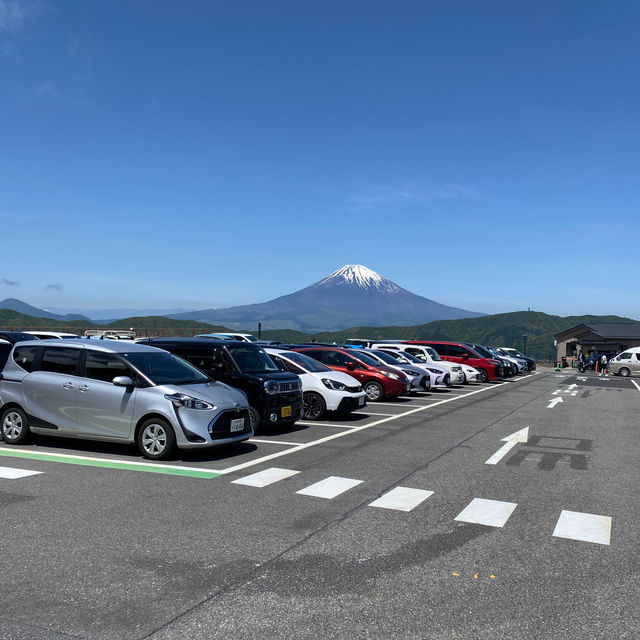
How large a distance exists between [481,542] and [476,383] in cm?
2333

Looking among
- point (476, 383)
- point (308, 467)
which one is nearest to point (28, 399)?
point (308, 467)

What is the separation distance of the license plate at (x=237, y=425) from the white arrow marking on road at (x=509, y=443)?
3.55 meters

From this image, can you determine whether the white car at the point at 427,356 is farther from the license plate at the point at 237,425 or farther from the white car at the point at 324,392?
the license plate at the point at 237,425

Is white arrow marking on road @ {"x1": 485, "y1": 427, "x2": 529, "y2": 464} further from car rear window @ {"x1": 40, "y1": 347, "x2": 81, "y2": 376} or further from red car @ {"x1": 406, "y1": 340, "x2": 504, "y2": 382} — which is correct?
red car @ {"x1": 406, "y1": 340, "x2": 504, "y2": 382}

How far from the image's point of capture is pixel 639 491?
7066mm

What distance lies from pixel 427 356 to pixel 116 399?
61.9 ft

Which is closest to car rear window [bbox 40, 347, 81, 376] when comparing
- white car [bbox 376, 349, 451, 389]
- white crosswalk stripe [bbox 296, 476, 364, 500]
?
white crosswalk stripe [bbox 296, 476, 364, 500]

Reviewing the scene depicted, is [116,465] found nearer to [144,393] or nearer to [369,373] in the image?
[144,393]

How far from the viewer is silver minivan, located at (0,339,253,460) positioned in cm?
824

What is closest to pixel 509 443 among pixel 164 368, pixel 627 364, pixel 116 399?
pixel 164 368

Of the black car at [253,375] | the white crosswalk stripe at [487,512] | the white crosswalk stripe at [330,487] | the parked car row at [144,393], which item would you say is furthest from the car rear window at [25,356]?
the white crosswalk stripe at [487,512]

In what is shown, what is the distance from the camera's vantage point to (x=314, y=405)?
13297 mm

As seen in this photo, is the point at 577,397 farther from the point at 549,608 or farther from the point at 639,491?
the point at 549,608

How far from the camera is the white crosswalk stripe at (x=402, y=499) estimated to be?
6188 mm
